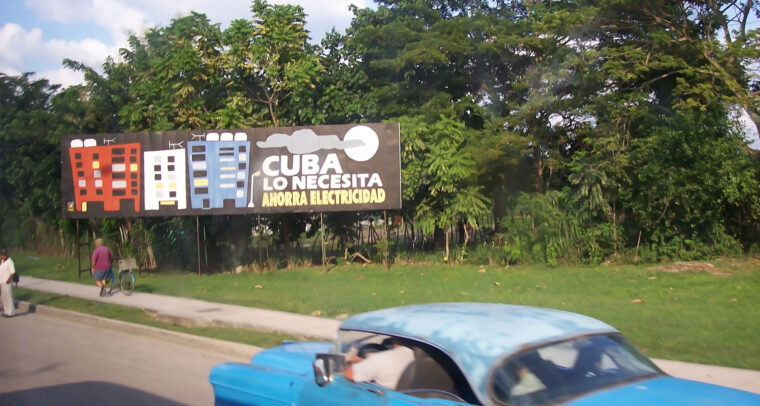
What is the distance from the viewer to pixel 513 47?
2136 cm

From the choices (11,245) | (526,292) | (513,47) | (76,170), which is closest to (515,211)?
(513,47)

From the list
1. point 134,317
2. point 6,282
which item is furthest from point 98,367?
point 6,282

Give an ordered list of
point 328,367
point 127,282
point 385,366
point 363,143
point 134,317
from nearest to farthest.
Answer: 1. point 385,366
2. point 328,367
3. point 134,317
4. point 127,282
5. point 363,143

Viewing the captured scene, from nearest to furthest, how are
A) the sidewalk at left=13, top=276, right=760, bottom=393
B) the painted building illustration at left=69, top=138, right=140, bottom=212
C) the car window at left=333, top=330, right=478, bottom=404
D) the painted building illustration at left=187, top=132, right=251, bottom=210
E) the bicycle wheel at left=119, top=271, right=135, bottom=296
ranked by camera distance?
the car window at left=333, top=330, right=478, bottom=404
the sidewalk at left=13, top=276, right=760, bottom=393
the bicycle wheel at left=119, top=271, right=135, bottom=296
the painted building illustration at left=187, top=132, right=251, bottom=210
the painted building illustration at left=69, top=138, right=140, bottom=212

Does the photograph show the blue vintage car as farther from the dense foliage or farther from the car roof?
the dense foliage

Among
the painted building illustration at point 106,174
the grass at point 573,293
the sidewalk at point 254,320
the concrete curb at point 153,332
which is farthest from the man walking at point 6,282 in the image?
the painted building illustration at point 106,174

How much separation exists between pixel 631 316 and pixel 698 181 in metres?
8.22

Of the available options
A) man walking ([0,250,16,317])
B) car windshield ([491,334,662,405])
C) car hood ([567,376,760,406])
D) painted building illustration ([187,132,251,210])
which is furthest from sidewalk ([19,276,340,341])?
car hood ([567,376,760,406])

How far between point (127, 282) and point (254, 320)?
6950 mm

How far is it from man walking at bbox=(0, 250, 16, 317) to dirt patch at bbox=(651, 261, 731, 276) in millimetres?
15753

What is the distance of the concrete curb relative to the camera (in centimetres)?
1012

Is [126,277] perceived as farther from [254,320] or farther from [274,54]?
[274,54]

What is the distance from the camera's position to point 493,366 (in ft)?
11.8

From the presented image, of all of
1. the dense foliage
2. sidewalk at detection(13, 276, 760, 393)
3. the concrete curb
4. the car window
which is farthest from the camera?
the dense foliage
